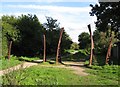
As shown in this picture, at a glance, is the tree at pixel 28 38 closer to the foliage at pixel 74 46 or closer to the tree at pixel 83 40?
the tree at pixel 83 40

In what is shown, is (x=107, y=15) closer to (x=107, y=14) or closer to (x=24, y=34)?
(x=107, y=14)

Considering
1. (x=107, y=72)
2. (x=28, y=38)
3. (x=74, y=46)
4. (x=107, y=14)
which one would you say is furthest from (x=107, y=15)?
(x=74, y=46)

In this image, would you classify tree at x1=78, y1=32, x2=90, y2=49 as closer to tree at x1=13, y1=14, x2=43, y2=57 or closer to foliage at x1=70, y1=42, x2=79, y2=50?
foliage at x1=70, y1=42, x2=79, y2=50

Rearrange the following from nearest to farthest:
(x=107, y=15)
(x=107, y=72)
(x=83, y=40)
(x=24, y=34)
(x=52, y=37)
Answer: (x=107, y=72) → (x=107, y=15) → (x=24, y=34) → (x=52, y=37) → (x=83, y=40)

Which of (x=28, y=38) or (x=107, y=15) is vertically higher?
(x=107, y=15)

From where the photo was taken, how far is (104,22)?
34.1m

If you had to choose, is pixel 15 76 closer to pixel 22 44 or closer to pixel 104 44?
pixel 22 44

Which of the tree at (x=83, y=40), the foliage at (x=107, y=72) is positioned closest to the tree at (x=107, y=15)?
the foliage at (x=107, y=72)

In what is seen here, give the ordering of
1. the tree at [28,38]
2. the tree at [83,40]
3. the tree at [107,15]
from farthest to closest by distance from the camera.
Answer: the tree at [83,40] < the tree at [28,38] < the tree at [107,15]

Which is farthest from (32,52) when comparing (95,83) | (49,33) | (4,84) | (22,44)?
(4,84)

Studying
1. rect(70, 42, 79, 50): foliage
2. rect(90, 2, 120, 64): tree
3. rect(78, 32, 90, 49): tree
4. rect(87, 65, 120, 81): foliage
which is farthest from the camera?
rect(70, 42, 79, 50): foliage

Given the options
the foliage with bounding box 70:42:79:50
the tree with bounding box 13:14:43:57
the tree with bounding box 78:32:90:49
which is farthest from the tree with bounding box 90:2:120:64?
the foliage with bounding box 70:42:79:50

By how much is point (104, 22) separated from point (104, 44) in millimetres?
19036

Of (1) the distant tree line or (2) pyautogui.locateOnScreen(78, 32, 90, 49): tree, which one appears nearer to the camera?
(1) the distant tree line
